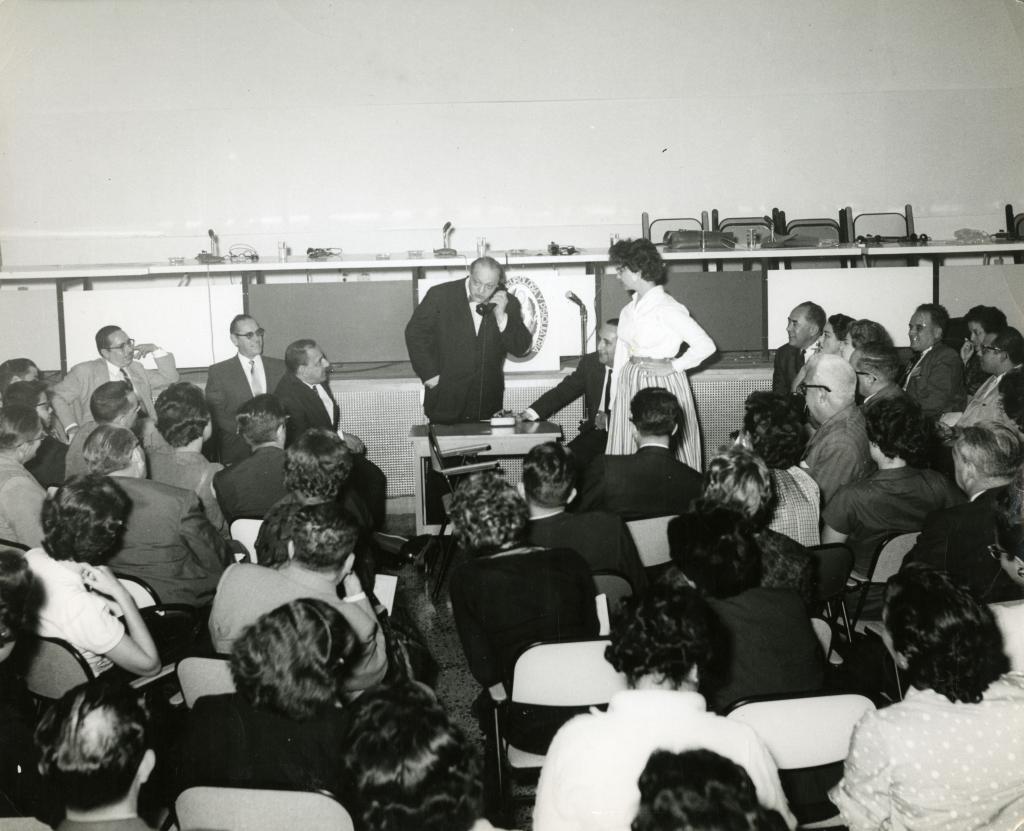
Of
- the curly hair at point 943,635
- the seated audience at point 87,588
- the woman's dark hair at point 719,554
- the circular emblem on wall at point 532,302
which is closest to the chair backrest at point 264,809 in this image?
the seated audience at point 87,588

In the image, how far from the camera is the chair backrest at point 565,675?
1.96 meters

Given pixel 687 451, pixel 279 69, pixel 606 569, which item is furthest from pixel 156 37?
pixel 606 569

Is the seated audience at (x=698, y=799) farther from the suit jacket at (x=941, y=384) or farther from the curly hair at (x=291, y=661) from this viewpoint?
the suit jacket at (x=941, y=384)

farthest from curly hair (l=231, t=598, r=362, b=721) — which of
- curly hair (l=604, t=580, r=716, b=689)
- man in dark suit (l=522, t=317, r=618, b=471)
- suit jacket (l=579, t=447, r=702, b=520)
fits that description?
man in dark suit (l=522, t=317, r=618, b=471)

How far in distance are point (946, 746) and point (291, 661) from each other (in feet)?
4.12

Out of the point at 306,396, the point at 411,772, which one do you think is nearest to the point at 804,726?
the point at 411,772

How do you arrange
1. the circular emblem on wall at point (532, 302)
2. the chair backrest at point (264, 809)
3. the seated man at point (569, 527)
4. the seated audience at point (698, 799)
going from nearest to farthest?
the seated audience at point (698, 799)
the chair backrest at point (264, 809)
the seated man at point (569, 527)
the circular emblem on wall at point (532, 302)

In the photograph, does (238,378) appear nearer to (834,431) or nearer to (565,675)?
(834,431)

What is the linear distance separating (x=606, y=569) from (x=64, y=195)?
750 centimetres

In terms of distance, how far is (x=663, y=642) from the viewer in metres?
1.62

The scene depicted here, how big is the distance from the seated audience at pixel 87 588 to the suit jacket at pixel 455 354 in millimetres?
2967

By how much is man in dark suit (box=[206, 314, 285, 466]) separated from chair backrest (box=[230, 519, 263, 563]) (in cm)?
207

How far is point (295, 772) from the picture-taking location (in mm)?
1568

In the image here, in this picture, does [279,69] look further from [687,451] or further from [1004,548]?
[1004,548]
